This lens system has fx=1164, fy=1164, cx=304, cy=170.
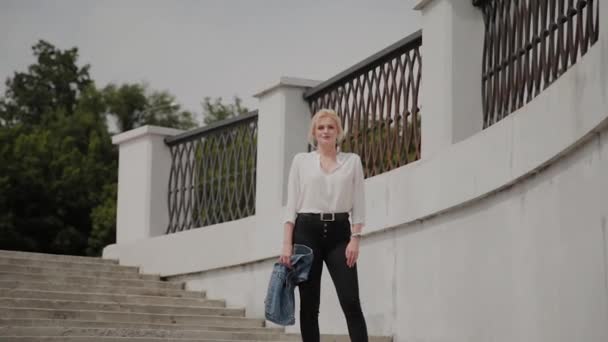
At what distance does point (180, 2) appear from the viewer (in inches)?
1809

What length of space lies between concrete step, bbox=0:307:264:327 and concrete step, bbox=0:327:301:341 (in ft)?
2.69

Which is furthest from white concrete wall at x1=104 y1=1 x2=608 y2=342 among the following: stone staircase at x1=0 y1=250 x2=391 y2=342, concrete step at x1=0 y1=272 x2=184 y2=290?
concrete step at x1=0 y1=272 x2=184 y2=290

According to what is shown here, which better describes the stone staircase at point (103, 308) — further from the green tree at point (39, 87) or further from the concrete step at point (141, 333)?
the green tree at point (39, 87)

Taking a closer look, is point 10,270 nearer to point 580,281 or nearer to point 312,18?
point 580,281

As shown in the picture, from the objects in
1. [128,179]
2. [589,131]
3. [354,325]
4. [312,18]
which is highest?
[312,18]

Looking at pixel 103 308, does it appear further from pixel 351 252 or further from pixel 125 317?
pixel 351 252

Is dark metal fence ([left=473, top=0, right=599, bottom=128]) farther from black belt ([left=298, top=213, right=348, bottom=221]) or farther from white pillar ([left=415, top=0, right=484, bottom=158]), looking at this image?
black belt ([left=298, top=213, right=348, bottom=221])

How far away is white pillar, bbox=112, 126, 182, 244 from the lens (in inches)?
552

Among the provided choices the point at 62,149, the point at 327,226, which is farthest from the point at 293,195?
the point at 62,149

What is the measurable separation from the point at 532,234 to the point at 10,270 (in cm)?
612

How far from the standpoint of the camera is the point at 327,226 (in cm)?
666

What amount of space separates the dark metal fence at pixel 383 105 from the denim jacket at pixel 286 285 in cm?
338

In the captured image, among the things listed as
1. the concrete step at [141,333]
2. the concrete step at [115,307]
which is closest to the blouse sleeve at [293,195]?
the concrete step at [141,333]

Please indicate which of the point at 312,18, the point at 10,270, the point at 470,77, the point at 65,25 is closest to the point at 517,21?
the point at 470,77
